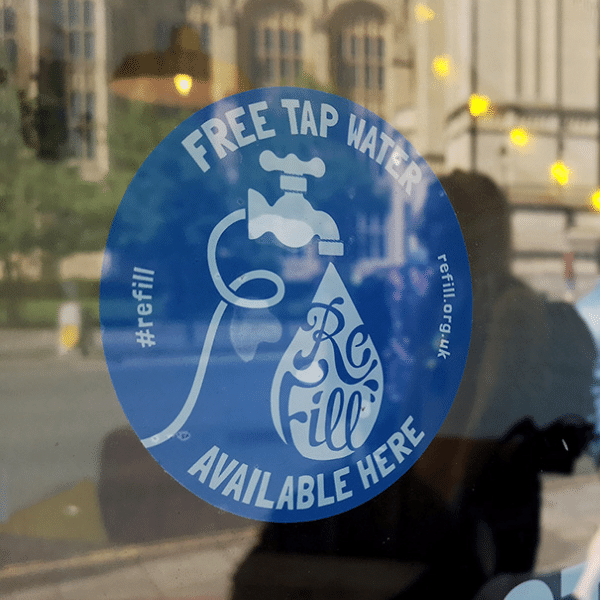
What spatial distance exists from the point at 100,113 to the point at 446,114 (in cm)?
85

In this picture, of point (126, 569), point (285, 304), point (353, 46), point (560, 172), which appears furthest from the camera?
point (560, 172)

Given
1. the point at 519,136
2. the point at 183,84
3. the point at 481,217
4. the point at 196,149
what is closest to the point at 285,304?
the point at 196,149

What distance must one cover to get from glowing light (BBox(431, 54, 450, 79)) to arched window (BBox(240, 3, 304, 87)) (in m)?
0.37

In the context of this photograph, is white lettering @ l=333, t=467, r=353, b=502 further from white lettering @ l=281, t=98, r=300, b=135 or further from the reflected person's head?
white lettering @ l=281, t=98, r=300, b=135

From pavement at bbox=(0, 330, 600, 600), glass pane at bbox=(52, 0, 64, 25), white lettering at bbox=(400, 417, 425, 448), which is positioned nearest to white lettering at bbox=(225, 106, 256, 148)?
glass pane at bbox=(52, 0, 64, 25)

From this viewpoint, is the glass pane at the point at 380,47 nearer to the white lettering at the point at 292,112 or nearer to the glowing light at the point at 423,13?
the glowing light at the point at 423,13

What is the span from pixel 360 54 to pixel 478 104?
1.20 feet

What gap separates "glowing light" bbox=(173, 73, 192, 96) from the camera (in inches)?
49.4

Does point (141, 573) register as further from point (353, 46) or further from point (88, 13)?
point (353, 46)

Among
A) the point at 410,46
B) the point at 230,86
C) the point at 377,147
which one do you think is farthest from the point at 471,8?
the point at 230,86

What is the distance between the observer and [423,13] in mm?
1525

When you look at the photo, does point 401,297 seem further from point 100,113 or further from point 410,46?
point 100,113

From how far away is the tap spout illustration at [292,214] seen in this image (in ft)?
4.37

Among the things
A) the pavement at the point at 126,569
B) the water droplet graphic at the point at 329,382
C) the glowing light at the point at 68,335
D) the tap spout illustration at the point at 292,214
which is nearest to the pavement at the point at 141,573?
the pavement at the point at 126,569
